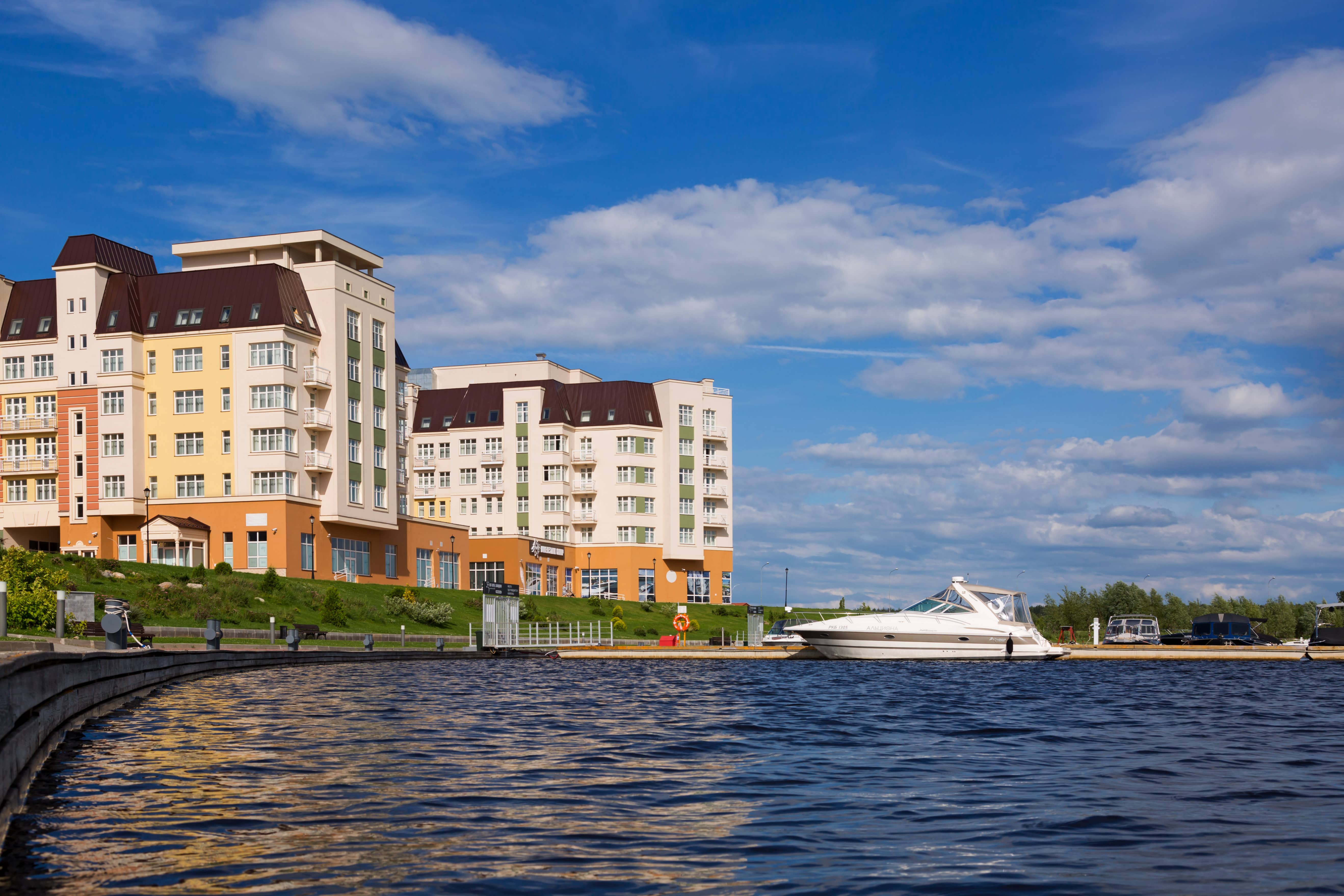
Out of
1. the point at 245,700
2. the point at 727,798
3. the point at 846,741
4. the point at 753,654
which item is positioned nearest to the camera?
the point at 727,798

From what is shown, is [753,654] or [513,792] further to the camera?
[753,654]

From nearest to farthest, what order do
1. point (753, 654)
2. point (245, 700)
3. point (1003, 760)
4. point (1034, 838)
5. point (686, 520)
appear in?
point (1034, 838) < point (1003, 760) < point (245, 700) < point (753, 654) < point (686, 520)

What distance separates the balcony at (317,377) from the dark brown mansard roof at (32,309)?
19.1 meters

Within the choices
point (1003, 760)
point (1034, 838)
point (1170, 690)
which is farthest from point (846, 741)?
point (1170, 690)

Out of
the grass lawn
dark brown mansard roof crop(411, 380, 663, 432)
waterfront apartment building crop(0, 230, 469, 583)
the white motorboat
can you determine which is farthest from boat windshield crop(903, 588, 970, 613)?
dark brown mansard roof crop(411, 380, 663, 432)

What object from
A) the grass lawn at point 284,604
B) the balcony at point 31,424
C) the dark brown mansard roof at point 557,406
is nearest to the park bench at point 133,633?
the grass lawn at point 284,604

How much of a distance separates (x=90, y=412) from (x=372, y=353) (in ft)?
65.5

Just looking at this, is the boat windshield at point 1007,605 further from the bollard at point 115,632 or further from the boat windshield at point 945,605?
the bollard at point 115,632

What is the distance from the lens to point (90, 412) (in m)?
88.8

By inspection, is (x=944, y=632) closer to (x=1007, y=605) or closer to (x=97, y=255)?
(x=1007, y=605)

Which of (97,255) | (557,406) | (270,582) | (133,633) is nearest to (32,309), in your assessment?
(97,255)

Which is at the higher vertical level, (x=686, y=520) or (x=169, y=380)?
(x=169, y=380)

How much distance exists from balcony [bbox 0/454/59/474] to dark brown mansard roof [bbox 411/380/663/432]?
1960 inches

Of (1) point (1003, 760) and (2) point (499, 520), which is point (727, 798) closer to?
(1) point (1003, 760)
